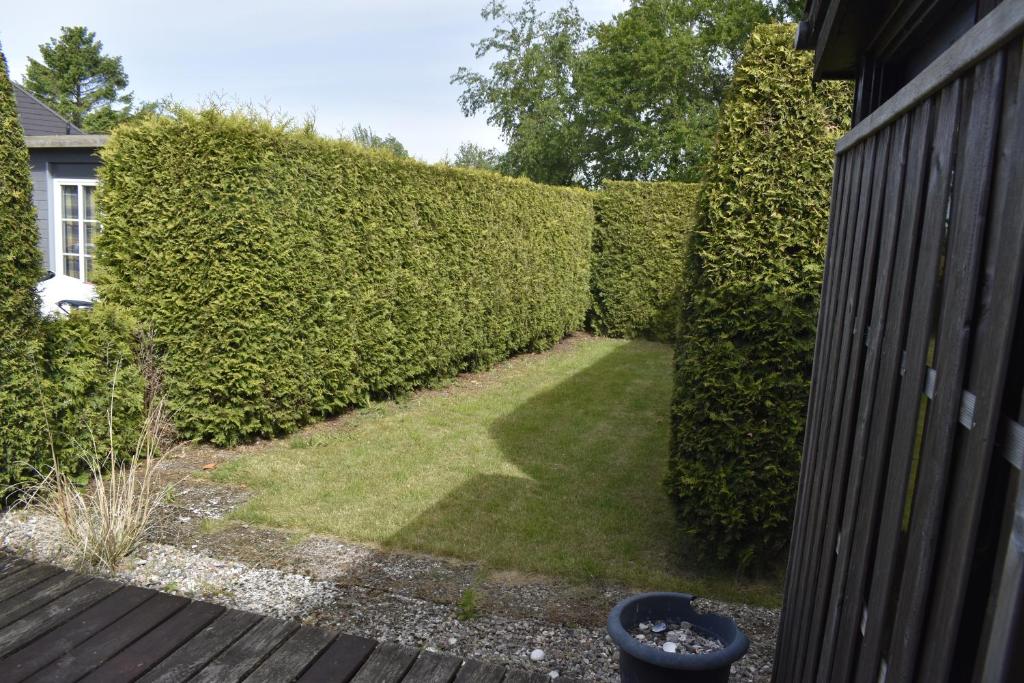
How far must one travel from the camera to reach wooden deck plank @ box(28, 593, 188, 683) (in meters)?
2.32

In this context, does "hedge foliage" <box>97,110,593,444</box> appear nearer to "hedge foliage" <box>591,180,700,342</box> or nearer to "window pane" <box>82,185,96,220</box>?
"hedge foliage" <box>591,180,700,342</box>

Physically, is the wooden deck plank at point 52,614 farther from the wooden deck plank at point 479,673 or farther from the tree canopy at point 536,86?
the tree canopy at point 536,86

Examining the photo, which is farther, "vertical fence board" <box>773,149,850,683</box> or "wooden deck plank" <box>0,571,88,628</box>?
"wooden deck plank" <box>0,571,88,628</box>

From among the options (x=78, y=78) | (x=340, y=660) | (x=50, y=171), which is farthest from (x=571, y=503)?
(x=78, y=78)

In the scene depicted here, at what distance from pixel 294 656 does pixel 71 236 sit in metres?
10.8

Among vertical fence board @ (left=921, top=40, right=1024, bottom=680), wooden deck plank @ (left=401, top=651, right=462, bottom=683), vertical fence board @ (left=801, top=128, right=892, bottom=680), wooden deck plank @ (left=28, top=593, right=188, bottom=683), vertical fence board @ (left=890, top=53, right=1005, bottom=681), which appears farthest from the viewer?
wooden deck plank @ (left=401, top=651, right=462, bottom=683)

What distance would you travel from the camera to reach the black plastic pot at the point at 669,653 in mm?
2561

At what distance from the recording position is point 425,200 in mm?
8156

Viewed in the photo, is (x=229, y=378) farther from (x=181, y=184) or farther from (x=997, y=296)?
(x=997, y=296)

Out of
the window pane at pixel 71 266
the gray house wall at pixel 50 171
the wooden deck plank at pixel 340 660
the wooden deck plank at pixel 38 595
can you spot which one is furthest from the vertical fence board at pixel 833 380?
the window pane at pixel 71 266

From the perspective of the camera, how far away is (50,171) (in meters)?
11.0

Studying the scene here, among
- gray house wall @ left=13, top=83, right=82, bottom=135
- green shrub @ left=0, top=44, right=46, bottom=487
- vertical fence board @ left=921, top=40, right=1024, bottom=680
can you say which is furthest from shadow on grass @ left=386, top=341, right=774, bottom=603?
gray house wall @ left=13, top=83, right=82, bottom=135

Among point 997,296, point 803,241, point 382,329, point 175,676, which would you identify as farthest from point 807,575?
point 382,329

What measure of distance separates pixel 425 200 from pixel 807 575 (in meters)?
6.77
